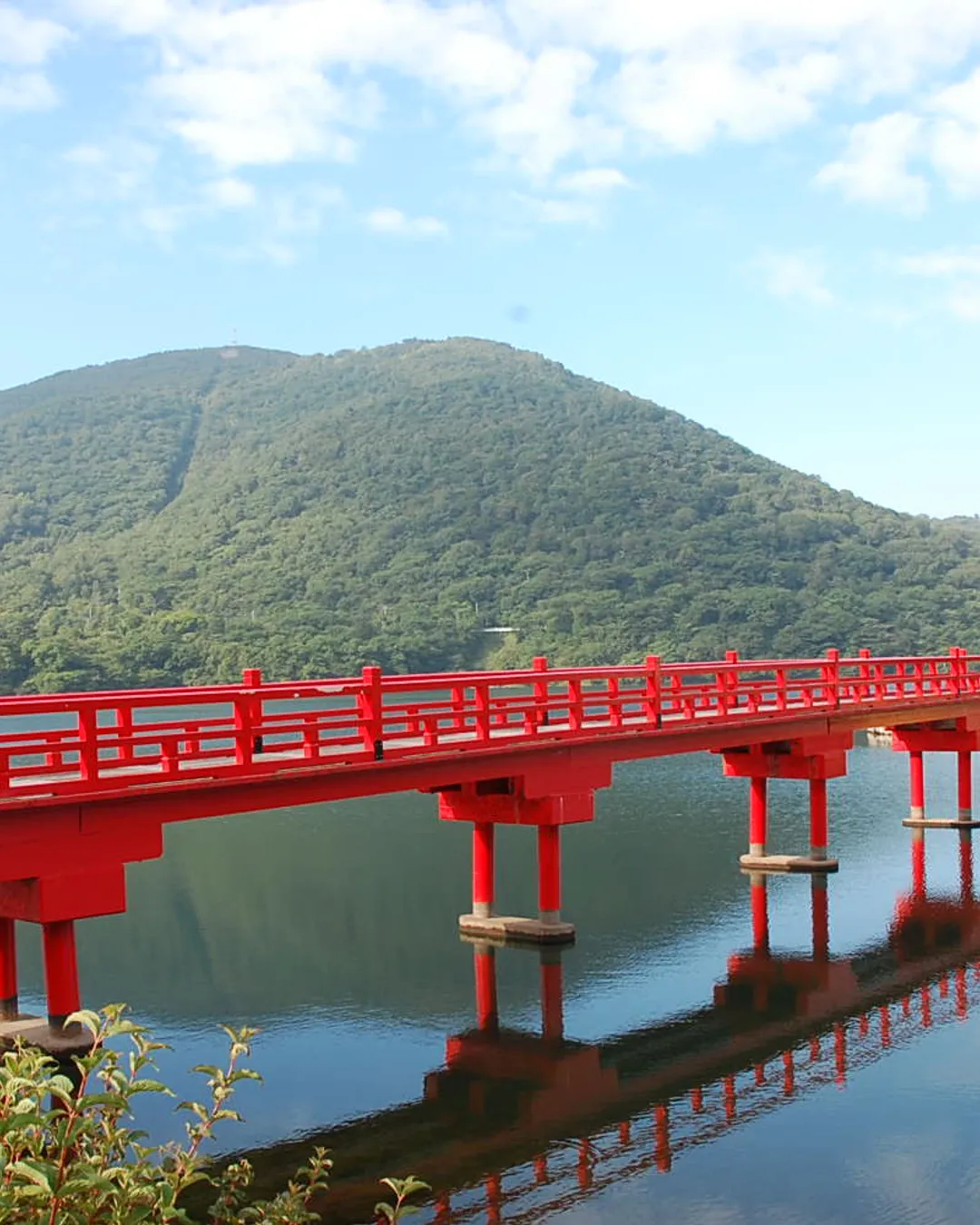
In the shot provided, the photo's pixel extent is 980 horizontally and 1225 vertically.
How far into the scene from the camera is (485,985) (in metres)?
23.1

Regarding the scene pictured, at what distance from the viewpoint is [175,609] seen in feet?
344

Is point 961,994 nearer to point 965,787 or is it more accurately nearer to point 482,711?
point 482,711

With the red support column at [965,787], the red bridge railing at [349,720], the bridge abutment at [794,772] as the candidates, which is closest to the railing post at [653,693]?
the red bridge railing at [349,720]

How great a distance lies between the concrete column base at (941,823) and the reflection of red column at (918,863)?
0.43 meters

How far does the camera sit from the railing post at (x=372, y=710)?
65.5 ft

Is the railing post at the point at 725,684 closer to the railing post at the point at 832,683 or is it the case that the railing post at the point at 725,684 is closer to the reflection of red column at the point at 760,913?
the railing post at the point at 832,683

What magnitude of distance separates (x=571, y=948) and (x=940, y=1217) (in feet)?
38.1

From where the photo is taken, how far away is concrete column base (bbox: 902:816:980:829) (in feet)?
125

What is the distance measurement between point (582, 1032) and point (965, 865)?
53.7 ft

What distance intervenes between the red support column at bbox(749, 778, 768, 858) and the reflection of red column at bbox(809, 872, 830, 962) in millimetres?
1369

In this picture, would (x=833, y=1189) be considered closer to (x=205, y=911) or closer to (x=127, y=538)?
(x=205, y=911)

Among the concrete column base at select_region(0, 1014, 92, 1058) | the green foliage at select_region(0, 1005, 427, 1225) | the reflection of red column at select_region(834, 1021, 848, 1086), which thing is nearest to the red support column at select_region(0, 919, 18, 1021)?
the concrete column base at select_region(0, 1014, 92, 1058)

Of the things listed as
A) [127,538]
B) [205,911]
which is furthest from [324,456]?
[205,911]

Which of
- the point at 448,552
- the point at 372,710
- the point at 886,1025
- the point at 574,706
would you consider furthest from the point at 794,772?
the point at 448,552
